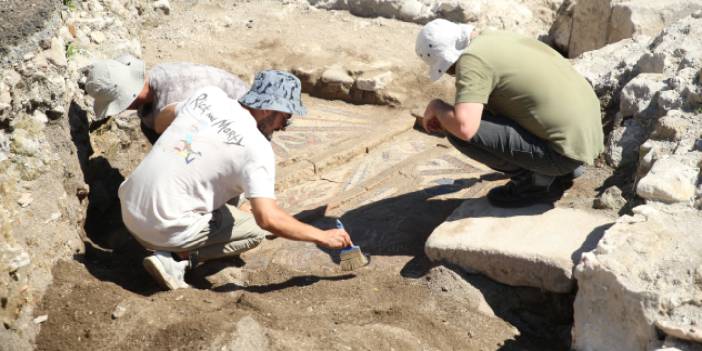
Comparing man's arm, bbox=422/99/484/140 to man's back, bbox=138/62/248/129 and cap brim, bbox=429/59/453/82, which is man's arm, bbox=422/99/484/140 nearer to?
cap brim, bbox=429/59/453/82

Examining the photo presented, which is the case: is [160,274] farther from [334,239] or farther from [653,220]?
[653,220]

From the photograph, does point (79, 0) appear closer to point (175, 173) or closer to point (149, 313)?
point (175, 173)

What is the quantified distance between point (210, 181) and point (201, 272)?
2.32ft

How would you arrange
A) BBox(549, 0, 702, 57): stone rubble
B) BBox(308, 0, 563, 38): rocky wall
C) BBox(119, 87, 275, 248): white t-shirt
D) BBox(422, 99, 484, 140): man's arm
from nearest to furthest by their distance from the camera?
1. BBox(119, 87, 275, 248): white t-shirt
2. BBox(422, 99, 484, 140): man's arm
3. BBox(549, 0, 702, 57): stone rubble
4. BBox(308, 0, 563, 38): rocky wall

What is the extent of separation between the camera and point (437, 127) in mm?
4074

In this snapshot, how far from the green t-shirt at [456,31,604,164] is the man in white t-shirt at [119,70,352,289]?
89 cm

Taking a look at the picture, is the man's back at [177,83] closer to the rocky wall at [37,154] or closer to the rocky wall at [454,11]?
the rocky wall at [37,154]

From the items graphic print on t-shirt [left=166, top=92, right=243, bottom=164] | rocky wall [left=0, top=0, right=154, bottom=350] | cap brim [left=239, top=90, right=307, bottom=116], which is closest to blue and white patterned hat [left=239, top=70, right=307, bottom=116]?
cap brim [left=239, top=90, right=307, bottom=116]

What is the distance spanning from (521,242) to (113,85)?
236 cm

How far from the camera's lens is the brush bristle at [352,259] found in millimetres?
3889

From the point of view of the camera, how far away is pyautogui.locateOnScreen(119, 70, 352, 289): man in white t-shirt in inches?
135

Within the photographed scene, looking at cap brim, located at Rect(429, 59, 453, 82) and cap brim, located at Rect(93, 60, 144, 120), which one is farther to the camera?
cap brim, located at Rect(93, 60, 144, 120)

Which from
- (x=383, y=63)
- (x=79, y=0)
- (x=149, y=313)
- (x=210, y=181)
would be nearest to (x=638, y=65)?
(x=383, y=63)

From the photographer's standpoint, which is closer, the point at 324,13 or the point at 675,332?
the point at 675,332
